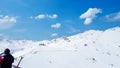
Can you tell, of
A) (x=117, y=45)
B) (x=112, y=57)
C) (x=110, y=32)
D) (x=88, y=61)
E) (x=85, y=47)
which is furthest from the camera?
(x=110, y=32)

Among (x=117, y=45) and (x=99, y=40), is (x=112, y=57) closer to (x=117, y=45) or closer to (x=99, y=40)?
(x=117, y=45)

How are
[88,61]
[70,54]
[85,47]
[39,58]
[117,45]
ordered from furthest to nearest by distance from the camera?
[117,45]
[85,47]
[70,54]
[88,61]
[39,58]

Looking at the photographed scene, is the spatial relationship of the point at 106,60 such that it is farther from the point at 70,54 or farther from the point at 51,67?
the point at 51,67

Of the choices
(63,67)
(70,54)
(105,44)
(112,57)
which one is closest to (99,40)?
(105,44)

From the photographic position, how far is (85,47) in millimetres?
123750

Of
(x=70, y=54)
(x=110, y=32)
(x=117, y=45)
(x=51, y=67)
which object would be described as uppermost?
(x=110, y=32)

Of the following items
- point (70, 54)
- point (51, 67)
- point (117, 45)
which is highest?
point (117, 45)

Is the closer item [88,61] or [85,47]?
[88,61]

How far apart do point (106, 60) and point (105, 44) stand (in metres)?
40.1

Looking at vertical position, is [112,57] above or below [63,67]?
above

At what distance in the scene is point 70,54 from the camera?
332 ft

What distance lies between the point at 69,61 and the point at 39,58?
30.2 feet

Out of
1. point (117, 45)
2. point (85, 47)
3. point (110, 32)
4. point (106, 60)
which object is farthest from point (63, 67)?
point (110, 32)

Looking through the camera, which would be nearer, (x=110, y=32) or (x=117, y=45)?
(x=117, y=45)
